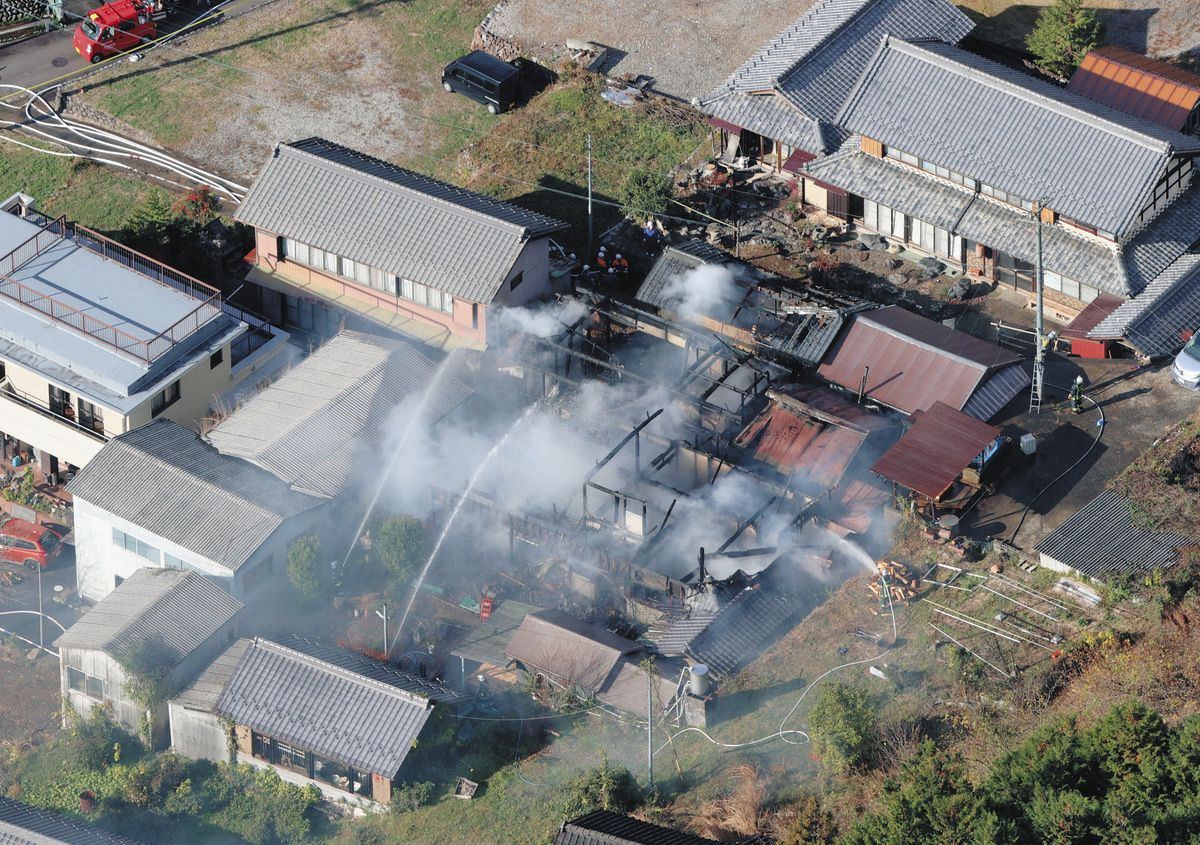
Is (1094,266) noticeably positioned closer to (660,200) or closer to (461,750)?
(660,200)

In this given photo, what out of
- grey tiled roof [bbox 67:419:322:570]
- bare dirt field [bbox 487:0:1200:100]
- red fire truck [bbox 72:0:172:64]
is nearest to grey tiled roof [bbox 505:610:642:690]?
grey tiled roof [bbox 67:419:322:570]

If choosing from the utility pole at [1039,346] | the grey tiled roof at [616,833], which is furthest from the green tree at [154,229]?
the utility pole at [1039,346]

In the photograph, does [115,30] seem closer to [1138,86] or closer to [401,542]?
[401,542]

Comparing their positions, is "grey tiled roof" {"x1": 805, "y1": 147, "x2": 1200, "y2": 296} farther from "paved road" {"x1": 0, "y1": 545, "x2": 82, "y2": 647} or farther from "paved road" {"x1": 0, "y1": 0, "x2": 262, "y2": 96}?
"paved road" {"x1": 0, "y1": 0, "x2": 262, "y2": 96}

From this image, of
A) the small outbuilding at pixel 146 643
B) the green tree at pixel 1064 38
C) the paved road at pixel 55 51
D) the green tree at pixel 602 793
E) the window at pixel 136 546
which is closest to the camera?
the green tree at pixel 602 793

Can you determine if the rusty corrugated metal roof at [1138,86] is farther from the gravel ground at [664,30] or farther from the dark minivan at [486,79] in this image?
the dark minivan at [486,79]

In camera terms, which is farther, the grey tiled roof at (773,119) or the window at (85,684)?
the grey tiled roof at (773,119)

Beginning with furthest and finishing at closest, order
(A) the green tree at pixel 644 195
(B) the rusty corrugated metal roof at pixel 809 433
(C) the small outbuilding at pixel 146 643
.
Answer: (A) the green tree at pixel 644 195
(B) the rusty corrugated metal roof at pixel 809 433
(C) the small outbuilding at pixel 146 643
